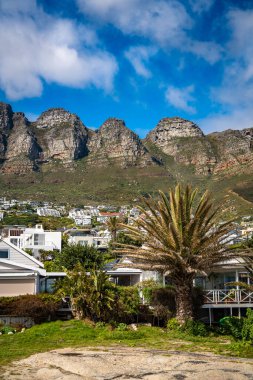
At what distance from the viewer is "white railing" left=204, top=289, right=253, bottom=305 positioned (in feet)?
86.0

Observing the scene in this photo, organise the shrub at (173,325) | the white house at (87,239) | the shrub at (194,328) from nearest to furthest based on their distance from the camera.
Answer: the shrub at (194,328)
the shrub at (173,325)
the white house at (87,239)

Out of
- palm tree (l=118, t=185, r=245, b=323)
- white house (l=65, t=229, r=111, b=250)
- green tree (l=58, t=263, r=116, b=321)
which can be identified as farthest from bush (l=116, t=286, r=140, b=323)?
white house (l=65, t=229, r=111, b=250)

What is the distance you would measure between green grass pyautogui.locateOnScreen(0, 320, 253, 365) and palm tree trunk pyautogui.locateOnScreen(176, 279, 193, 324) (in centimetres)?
112

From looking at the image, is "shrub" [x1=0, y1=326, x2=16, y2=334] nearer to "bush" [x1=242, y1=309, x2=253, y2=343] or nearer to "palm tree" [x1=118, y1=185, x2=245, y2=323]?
"palm tree" [x1=118, y1=185, x2=245, y2=323]

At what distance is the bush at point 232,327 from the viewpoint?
69.0 feet

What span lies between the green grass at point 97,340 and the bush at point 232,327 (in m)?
0.46

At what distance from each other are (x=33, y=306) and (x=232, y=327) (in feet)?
33.4

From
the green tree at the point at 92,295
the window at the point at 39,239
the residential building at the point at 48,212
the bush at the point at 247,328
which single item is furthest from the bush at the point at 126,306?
the residential building at the point at 48,212

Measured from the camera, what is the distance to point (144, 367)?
44.3ft

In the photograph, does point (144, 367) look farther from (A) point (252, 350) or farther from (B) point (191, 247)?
(B) point (191, 247)

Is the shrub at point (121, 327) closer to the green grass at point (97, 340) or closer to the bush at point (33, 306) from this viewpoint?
the green grass at point (97, 340)

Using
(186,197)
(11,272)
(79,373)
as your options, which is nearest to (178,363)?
(79,373)

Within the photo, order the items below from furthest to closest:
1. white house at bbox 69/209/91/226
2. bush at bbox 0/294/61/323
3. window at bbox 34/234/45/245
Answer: white house at bbox 69/209/91/226, window at bbox 34/234/45/245, bush at bbox 0/294/61/323

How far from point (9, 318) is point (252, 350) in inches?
518
